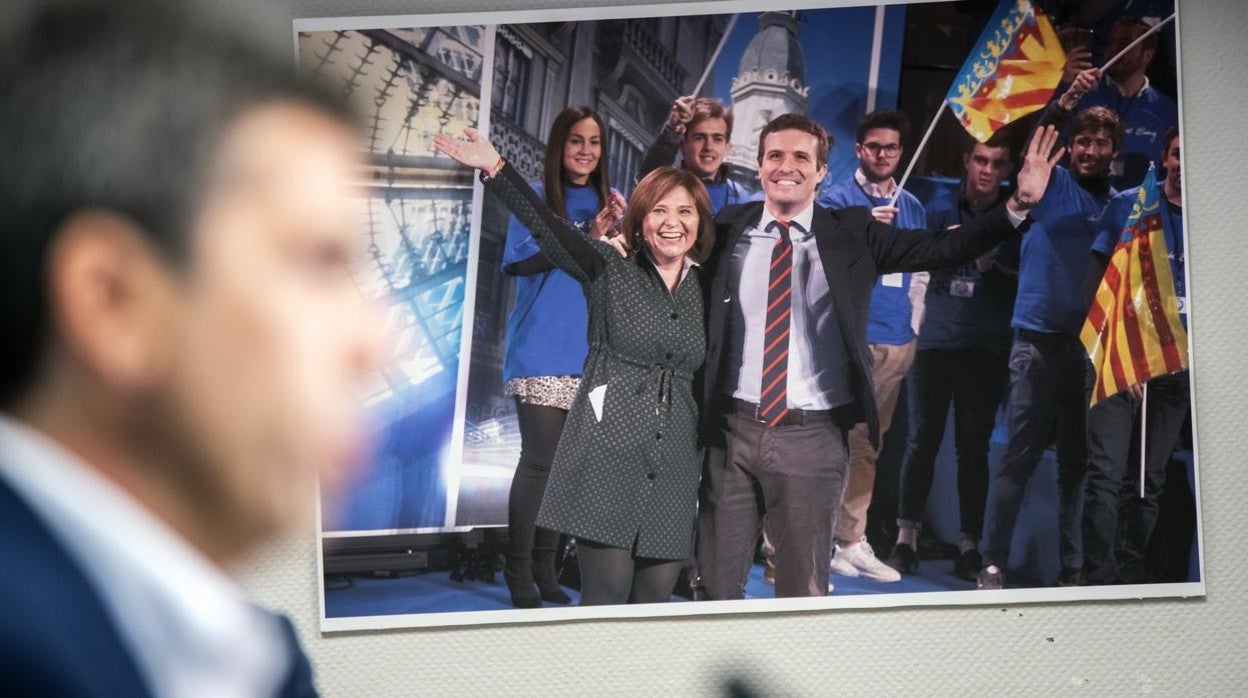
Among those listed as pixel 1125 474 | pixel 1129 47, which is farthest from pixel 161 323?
pixel 1129 47

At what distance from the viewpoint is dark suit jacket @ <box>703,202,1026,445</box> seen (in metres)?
2.61

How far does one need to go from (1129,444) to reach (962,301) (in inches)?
19.8

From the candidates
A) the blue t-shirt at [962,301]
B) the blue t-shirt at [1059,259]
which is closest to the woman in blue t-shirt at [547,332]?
the blue t-shirt at [962,301]

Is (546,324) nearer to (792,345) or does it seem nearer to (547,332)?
(547,332)

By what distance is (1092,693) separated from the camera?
2582mm

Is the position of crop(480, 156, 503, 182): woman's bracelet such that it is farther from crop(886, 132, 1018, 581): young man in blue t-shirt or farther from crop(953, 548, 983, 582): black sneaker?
crop(953, 548, 983, 582): black sneaker

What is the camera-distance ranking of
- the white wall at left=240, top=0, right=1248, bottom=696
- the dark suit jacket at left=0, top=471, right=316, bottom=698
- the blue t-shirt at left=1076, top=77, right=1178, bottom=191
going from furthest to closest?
the blue t-shirt at left=1076, top=77, right=1178, bottom=191
the white wall at left=240, top=0, right=1248, bottom=696
the dark suit jacket at left=0, top=471, right=316, bottom=698

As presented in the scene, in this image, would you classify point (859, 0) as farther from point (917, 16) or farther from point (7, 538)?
point (7, 538)

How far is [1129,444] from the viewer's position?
2.64 metres

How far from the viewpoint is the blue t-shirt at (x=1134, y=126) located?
2.66 meters

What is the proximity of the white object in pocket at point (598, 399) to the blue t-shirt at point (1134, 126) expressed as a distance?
125cm

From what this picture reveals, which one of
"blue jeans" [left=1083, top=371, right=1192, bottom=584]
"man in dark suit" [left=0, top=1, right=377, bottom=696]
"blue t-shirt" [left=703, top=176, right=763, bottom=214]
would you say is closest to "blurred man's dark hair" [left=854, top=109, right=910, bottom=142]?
"blue t-shirt" [left=703, top=176, right=763, bottom=214]

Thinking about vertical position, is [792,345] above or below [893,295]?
below

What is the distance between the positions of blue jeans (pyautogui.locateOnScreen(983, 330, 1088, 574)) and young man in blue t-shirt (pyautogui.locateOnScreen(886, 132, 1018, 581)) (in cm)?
4
